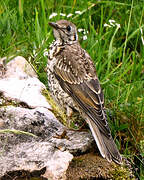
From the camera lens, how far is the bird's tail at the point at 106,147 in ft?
16.1

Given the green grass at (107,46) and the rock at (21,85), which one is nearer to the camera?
the rock at (21,85)

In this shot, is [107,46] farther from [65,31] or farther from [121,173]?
[121,173]

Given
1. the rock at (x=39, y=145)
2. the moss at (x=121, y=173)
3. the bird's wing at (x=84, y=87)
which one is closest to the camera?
the rock at (x=39, y=145)

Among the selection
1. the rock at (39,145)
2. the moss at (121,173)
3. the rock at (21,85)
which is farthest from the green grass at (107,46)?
the rock at (39,145)

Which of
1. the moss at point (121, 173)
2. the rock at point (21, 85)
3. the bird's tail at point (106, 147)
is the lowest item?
the moss at point (121, 173)

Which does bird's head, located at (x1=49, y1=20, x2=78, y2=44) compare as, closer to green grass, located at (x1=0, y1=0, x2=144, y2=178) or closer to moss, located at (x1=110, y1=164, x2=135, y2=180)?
green grass, located at (x1=0, y1=0, x2=144, y2=178)

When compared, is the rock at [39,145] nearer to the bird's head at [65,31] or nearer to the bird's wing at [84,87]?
the bird's wing at [84,87]

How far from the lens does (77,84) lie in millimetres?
5539

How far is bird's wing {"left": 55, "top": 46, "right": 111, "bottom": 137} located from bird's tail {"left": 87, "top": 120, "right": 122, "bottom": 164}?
0.18 ft

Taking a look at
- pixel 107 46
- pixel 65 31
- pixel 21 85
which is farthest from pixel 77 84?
pixel 107 46

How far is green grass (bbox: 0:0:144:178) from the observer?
567 centimetres

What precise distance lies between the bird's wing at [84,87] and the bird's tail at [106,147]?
5 centimetres

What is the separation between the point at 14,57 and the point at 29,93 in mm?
1025

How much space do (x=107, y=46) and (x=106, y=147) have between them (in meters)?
2.81
